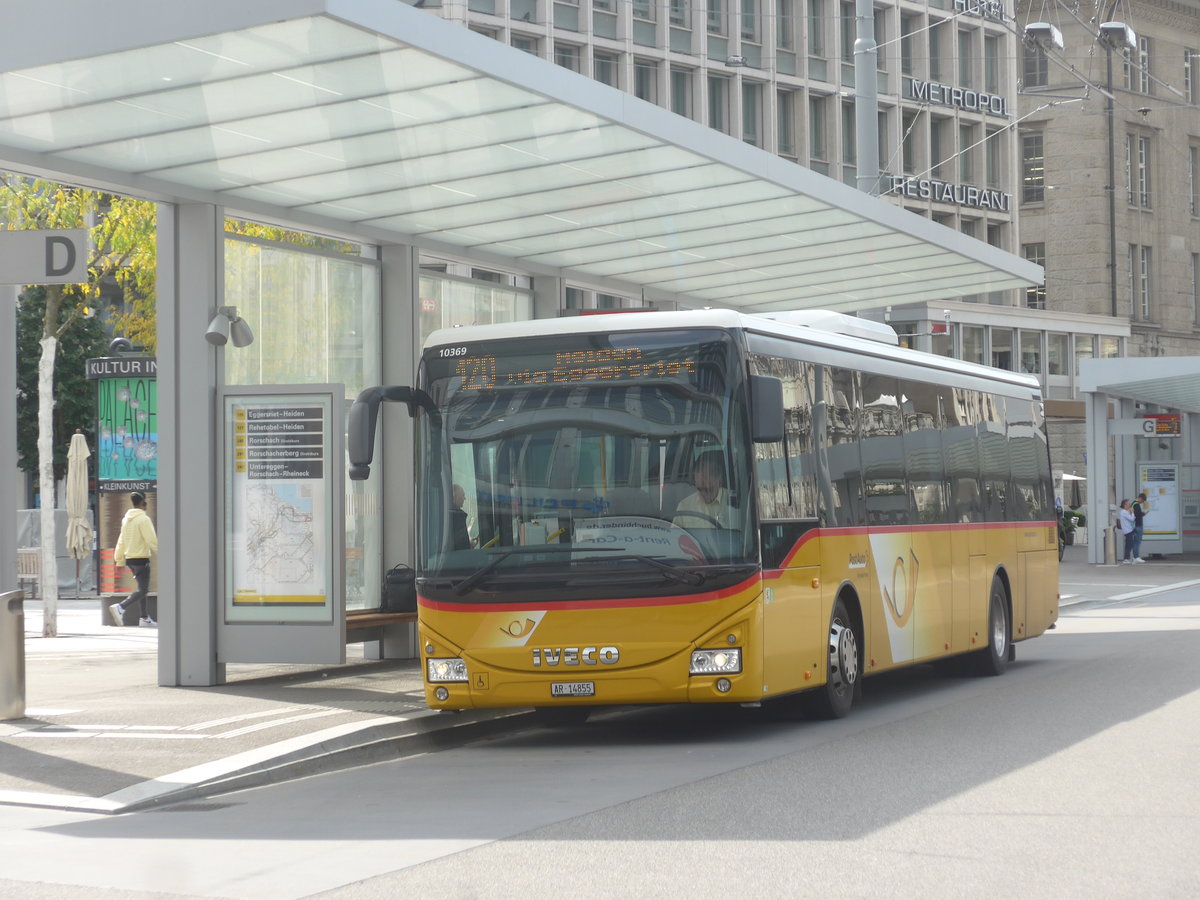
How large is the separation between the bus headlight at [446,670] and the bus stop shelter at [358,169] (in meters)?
3.05

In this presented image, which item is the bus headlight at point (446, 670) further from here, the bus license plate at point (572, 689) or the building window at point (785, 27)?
the building window at point (785, 27)

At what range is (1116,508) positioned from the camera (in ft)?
148

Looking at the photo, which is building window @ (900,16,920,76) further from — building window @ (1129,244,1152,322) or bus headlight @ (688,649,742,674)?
bus headlight @ (688,649,742,674)

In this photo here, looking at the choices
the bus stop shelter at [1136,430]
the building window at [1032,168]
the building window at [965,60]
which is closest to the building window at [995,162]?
the building window at [965,60]

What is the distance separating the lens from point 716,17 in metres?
53.3

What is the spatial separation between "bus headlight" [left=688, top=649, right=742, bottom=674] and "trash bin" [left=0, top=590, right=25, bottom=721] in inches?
184

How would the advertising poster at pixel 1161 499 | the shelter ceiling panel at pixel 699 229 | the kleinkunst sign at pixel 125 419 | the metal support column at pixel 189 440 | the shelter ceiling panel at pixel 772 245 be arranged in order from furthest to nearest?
the advertising poster at pixel 1161 499 → the kleinkunst sign at pixel 125 419 → the shelter ceiling panel at pixel 772 245 → the shelter ceiling panel at pixel 699 229 → the metal support column at pixel 189 440

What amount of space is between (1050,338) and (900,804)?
57541 millimetres

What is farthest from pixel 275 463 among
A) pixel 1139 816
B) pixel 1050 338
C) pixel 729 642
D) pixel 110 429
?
pixel 1050 338

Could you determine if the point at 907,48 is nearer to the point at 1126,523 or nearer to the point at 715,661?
the point at 1126,523

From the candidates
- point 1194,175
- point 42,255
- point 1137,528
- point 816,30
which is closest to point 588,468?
point 42,255

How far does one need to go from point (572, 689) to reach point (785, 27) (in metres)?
46.8

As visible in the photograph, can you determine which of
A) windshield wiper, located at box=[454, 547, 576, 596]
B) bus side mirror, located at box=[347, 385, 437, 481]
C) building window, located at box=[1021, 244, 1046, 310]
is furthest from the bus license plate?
building window, located at box=[1021, 244, 1046, 310]

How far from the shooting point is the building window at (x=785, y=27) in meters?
55.8
